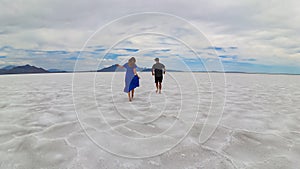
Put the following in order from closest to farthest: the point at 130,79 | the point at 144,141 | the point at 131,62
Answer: the point at 144,141, the point at 131,62, the point at 130,79

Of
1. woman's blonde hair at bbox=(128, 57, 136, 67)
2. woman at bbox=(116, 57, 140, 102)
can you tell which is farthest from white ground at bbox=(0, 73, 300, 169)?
woman's blonde hair at bbox=(128, 57, 136, 67)

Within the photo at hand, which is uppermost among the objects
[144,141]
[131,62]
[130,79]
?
[131,62]

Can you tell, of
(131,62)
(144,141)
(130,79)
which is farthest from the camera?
(130,79)

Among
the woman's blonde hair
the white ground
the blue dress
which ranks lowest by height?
the white ground

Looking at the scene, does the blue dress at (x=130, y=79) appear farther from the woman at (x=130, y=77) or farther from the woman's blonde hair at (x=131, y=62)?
the woman's blonde hair at (x=131, y=62)

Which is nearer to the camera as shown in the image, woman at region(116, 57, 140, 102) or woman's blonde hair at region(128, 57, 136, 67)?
woman's blonde hair at region(128, 57, 136, 67)

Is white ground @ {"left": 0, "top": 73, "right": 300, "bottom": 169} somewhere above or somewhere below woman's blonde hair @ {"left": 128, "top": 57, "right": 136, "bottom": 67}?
below

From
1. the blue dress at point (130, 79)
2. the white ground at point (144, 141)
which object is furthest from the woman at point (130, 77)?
the white ground at point (144, 141)

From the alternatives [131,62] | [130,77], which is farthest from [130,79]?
[131,62]

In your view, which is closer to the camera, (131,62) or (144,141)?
(144,141)

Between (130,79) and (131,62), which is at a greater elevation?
(131,62)

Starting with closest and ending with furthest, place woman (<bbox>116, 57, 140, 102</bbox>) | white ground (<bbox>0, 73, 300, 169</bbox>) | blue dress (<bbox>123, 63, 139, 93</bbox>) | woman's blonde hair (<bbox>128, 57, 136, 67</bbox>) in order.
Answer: white ground (<bbox>0, 73, 300, 169</bbox>) → woman's blonde hair (<bbox>128, 57, 136, 67</bbox>) → woman (<bbox>116, 57, 140, 102</bbox>) → blue dress (<bbox>123, 63, 139, 93</bbox>)

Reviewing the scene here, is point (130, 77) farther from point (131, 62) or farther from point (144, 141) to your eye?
point (144, 141)

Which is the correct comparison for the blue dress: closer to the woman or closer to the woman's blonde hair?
the woman
